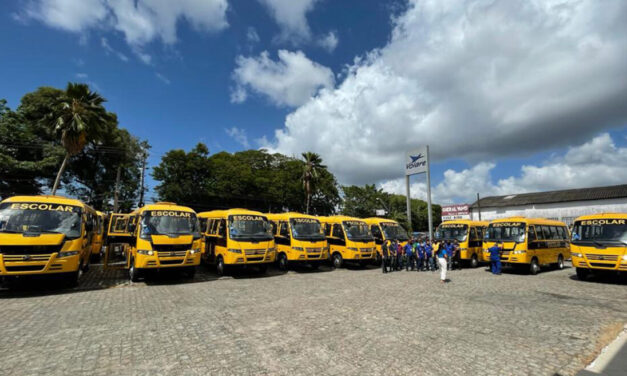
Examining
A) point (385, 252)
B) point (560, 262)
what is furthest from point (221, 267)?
point (560, 262)

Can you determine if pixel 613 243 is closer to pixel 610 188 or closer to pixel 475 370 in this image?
pixel 475 370

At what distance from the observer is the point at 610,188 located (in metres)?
42.1

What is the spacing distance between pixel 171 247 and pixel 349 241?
8243 mm

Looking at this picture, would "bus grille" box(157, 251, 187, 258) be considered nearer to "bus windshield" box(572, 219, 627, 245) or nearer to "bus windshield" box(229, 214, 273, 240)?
"bus windshield" box(229, 214, 273, 240)

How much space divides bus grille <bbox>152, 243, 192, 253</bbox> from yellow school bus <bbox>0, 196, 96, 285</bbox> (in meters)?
2.15

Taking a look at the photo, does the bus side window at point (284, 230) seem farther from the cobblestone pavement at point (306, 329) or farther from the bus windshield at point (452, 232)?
the bus windshield at point (452, 232)

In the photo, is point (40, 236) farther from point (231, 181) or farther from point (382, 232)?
point (231, 181)

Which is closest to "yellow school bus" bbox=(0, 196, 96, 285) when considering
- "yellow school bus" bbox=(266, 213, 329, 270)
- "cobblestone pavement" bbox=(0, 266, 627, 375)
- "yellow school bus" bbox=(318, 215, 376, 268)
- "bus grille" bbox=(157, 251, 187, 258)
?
"cobblestone pavement" bbox=(0, 266, 627, 375)

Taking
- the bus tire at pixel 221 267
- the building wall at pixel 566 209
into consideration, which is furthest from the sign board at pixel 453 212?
the bus tire at pixel 221 267

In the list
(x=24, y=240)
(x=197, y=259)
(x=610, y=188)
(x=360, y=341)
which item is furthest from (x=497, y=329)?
(x=610, y=188)

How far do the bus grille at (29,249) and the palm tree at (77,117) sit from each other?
43.0 ft

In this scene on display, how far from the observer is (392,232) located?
17.9 m

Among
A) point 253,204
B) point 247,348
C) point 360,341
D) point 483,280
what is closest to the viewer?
point 247,348

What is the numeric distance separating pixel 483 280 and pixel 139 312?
11873 mm
